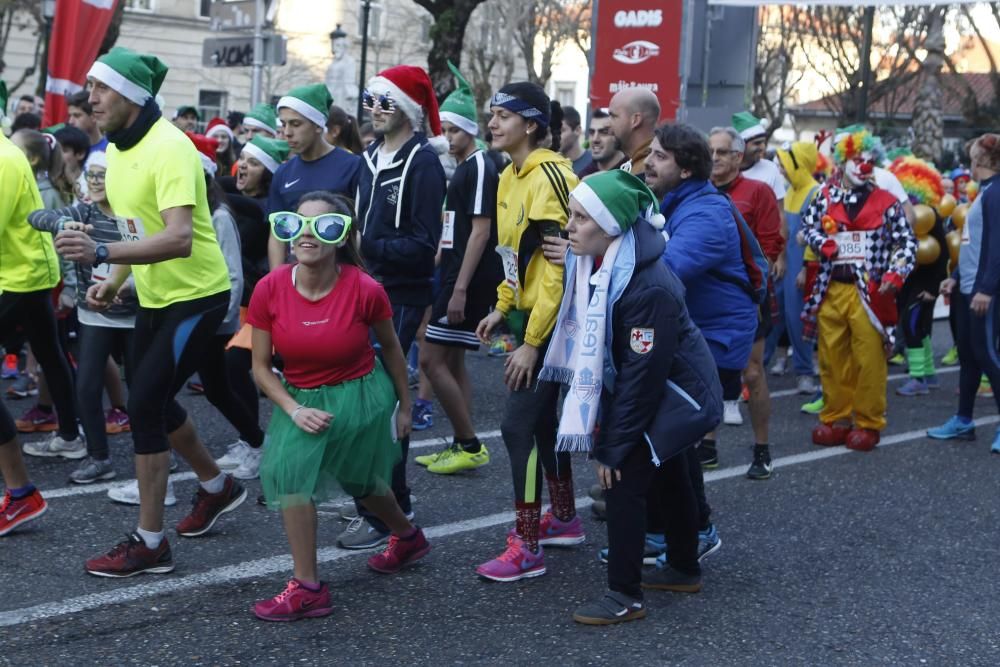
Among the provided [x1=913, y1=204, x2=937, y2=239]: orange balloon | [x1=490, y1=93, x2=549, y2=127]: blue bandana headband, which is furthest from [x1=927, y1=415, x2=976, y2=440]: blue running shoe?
[x1=490, y1=93, x2=549, y2=127]: blue bandana headband

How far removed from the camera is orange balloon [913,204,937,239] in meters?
10.9

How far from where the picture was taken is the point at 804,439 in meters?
8.92

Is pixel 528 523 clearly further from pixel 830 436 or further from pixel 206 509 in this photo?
pixel 830 436

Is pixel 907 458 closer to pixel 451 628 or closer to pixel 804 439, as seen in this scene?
pixel 804 439

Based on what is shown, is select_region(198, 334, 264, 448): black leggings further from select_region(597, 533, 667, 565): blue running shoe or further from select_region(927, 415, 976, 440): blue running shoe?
select_region(927, 415, 976, 440): blue running shoe

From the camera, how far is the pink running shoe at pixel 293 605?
4750mm

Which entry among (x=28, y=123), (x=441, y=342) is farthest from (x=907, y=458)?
(x=28, y=123)

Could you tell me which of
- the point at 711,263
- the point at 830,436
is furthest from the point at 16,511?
the point at 830,436

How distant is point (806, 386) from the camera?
1086 centimetres

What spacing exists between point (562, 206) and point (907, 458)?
3.97 meters

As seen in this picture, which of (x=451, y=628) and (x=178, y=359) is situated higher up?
(x=178, y=359)

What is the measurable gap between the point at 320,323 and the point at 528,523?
127 centimetres

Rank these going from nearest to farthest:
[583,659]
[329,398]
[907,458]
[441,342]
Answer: [583,659] < [329,398] < [441,342] < [907,458]

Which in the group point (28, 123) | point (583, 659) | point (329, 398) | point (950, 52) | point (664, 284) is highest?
point (950, 52)
